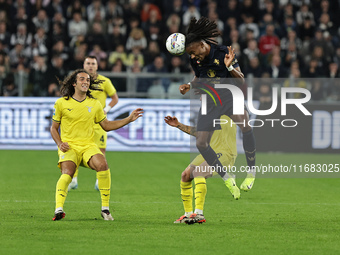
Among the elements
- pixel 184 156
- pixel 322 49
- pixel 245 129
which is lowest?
pixel 184 156

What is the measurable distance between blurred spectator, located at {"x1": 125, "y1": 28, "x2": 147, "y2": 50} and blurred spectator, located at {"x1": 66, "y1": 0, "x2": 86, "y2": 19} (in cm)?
179

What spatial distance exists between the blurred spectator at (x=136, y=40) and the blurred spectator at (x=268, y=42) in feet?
11.3

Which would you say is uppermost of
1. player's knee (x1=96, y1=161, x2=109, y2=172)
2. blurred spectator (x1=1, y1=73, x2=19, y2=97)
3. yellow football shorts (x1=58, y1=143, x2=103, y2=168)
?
blurred spectator (x1=1, y1=73, x2=19, y2=97)

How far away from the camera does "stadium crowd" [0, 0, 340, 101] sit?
65.8 feet

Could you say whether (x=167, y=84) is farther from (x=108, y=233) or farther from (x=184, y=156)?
(x=108, y=233)

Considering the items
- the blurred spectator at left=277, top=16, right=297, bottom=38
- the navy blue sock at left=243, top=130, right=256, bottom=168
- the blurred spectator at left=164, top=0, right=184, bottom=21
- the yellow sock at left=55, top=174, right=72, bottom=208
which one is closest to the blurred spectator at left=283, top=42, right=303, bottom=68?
the blurred spectator at left=277, top=16, right=297, bottom=38

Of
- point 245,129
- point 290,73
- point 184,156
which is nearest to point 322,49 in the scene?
point 290,73

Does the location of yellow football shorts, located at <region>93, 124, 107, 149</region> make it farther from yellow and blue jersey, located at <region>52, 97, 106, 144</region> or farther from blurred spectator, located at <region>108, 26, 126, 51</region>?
blurred spectator, located at <region>108, 26, 126, 51</region>

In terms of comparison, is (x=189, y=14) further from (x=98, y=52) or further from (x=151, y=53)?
(x=98, y=52)

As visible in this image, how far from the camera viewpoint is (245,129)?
973cm

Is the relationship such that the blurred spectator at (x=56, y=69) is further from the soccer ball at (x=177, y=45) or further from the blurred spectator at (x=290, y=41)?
the soccer ball at (x=177, y=45)

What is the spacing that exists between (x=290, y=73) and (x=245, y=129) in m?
11.0

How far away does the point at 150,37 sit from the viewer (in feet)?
70.8

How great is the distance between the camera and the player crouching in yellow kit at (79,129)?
9102mm
